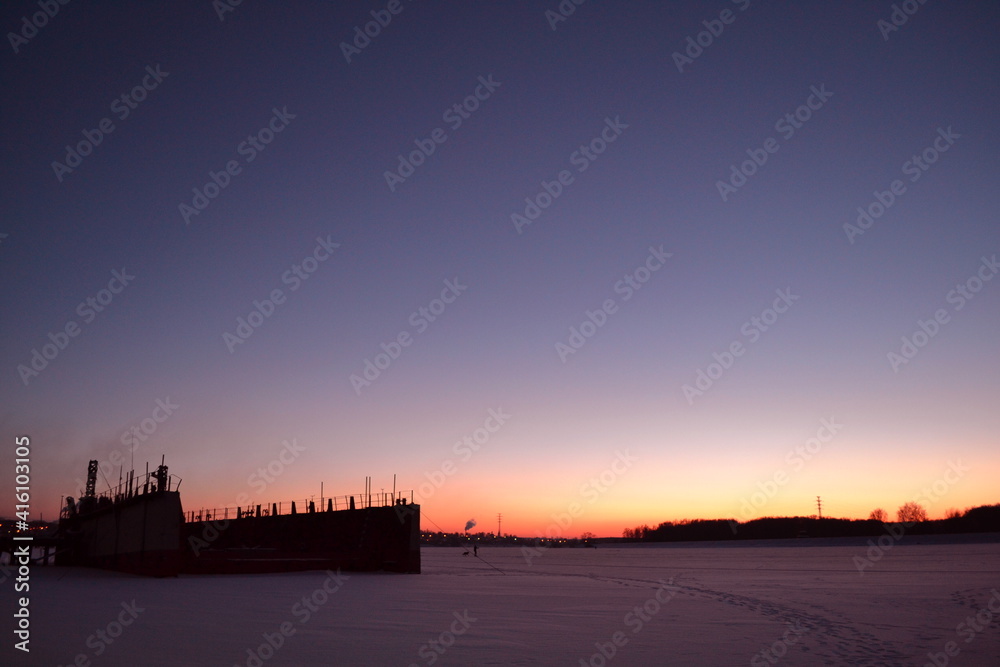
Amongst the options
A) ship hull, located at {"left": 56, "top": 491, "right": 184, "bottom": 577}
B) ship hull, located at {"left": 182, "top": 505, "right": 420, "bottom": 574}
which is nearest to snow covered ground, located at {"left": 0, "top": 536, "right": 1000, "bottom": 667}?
ship hull, located at {"left": 56, "top": 491, "right": 184, "bottom": 577}

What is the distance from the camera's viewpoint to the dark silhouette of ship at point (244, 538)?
34.1 m

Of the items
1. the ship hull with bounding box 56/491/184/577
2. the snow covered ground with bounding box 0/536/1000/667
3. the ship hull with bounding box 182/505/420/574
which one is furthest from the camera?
the ship hull with bounding box 182/505/420/574

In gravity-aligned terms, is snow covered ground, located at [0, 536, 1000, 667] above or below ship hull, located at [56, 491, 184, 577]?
below

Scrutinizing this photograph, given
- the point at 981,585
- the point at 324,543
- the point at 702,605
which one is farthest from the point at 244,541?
the point at 981,585

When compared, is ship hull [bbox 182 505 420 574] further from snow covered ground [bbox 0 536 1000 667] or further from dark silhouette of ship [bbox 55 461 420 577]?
snow covered ground [bbox 0 536 1000 667]

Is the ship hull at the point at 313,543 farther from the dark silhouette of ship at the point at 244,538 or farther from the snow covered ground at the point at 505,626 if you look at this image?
the snow covered ground at the point at 505,626

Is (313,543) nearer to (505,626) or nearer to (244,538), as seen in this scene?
(244,538)

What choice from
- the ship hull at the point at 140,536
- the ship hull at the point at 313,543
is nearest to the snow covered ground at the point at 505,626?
the ship hull at the point at 140,536

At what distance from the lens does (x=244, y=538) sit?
44719 mm

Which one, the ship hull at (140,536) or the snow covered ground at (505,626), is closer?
the snow covered ground at (505,626)

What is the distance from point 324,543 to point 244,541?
6.40m

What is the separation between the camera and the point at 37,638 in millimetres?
12609

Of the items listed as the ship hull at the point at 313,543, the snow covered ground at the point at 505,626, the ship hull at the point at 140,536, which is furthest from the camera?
the ship hull at the point at 313,543

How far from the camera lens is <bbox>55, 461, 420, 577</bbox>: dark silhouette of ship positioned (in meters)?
34.1
